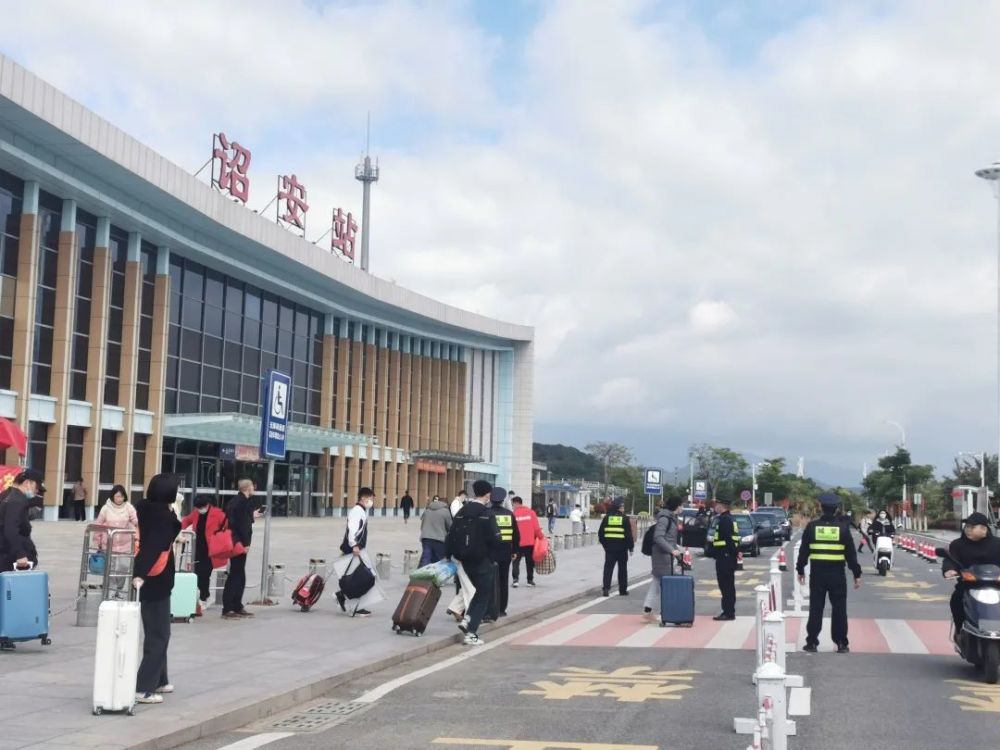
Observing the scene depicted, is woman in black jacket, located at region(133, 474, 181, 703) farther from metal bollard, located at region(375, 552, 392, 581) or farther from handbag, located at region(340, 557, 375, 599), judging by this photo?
metal bollard, located at region(375, 552, 392, 581)

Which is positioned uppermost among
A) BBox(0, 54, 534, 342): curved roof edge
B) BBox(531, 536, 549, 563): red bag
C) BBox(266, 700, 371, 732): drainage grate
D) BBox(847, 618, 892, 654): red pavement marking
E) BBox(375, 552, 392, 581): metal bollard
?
BBox(0, 54, 534, 342): curved roof edge

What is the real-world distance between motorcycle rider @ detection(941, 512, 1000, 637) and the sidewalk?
5.81 meters

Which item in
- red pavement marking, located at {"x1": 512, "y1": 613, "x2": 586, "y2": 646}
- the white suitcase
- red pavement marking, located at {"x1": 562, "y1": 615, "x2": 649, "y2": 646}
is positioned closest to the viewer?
the white suitcase

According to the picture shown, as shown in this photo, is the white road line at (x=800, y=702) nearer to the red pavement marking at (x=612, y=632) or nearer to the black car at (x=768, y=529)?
the red pavement marking at (x=612, y=632)

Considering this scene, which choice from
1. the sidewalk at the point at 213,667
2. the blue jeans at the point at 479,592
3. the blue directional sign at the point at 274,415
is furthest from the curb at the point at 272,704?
the blue directional sign at the point at 274,415

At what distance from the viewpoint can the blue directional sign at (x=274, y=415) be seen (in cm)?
1636

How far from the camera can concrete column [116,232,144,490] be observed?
42719 mm

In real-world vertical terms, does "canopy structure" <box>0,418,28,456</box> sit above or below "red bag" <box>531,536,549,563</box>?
above

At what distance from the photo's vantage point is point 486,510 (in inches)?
557

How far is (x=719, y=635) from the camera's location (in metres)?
15.1

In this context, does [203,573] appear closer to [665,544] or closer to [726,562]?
[665,544]

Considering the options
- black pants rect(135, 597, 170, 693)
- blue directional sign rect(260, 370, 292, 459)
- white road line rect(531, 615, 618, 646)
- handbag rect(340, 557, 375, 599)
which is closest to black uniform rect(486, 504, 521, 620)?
white road line rect(531, 615, 618, 646)

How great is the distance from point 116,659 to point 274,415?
800 cm

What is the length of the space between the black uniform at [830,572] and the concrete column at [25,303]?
1172 inches
